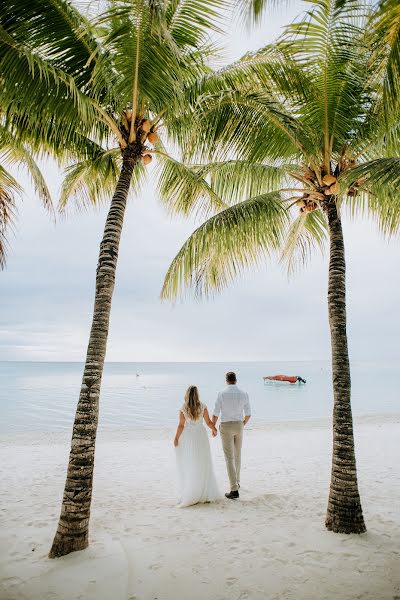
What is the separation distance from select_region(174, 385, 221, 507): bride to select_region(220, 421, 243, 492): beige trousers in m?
0.29

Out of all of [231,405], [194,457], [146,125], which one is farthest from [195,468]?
[146,125]

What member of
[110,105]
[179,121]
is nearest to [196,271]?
[179,121]

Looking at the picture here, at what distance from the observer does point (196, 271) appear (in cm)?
580

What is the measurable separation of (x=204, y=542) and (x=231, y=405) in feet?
7.07

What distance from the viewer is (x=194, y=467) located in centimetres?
560

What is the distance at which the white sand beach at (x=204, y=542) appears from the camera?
322 centimetres

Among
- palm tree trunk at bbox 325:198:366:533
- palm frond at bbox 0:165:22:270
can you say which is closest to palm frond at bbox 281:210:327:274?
palm tree trunk at bbox 325:198:366:533

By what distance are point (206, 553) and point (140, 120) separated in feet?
18.0

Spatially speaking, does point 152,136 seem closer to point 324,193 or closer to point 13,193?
point 324,193

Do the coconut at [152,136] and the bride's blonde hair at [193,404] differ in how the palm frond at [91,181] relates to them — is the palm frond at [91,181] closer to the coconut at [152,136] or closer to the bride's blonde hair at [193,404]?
the coconut at [152,136]

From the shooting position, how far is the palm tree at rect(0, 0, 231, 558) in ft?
12.9

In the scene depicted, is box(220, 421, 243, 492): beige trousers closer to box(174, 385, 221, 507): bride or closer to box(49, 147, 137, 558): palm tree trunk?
box(174, 385, 221, 507): bride

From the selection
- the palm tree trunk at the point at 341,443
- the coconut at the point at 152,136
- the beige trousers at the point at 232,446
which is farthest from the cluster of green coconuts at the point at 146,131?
the beige trousers at the point at 232,446

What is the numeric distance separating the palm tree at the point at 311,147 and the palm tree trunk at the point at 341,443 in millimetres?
12
